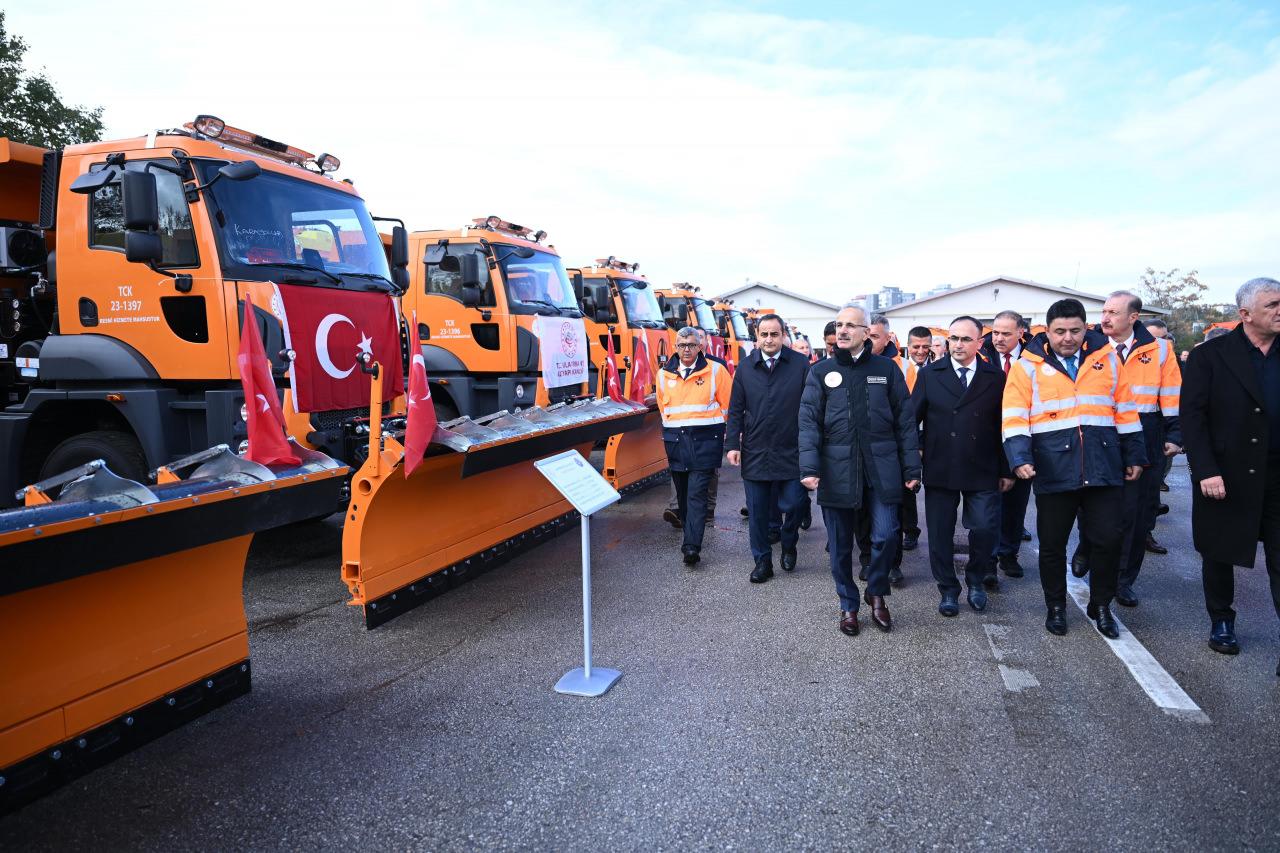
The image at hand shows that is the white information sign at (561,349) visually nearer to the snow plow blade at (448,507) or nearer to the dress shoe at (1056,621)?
the snow plow blade at (448,507)

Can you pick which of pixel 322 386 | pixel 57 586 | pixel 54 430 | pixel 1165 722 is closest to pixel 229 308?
pixel 322 386

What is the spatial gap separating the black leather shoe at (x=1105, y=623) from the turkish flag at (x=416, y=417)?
3.99 m

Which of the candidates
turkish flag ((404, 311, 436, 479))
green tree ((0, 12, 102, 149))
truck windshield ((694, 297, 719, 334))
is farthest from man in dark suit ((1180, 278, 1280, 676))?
green tree ((0, 12, 102, 149))

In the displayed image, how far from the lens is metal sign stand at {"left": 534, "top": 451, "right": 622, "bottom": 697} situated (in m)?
3.64

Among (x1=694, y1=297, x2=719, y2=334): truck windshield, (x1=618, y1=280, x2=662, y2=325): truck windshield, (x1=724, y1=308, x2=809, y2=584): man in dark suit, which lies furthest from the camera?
(x1=694, y1=297, x2=719, y2=334): truck windshield

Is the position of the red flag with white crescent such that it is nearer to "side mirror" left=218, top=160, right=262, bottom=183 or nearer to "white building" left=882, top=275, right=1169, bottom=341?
"side mirror" left=218, top=160, right=262, bottom=183

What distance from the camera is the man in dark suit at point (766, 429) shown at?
5.46 m

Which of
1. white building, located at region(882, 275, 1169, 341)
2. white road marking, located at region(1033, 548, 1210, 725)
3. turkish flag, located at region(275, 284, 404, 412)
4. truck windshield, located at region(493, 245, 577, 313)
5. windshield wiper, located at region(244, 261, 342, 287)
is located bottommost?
white road marking, located at region(1033, 548, 1210, 725)

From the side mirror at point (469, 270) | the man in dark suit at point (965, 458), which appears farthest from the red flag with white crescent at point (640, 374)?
the man in dark suit at point (965, 458)

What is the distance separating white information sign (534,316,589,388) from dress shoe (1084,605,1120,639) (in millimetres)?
5267

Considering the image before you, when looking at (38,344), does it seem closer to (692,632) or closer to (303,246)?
(303,246)

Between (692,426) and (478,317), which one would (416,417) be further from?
(478,317)

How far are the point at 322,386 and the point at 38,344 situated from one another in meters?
2.45

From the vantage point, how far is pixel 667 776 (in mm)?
2916
